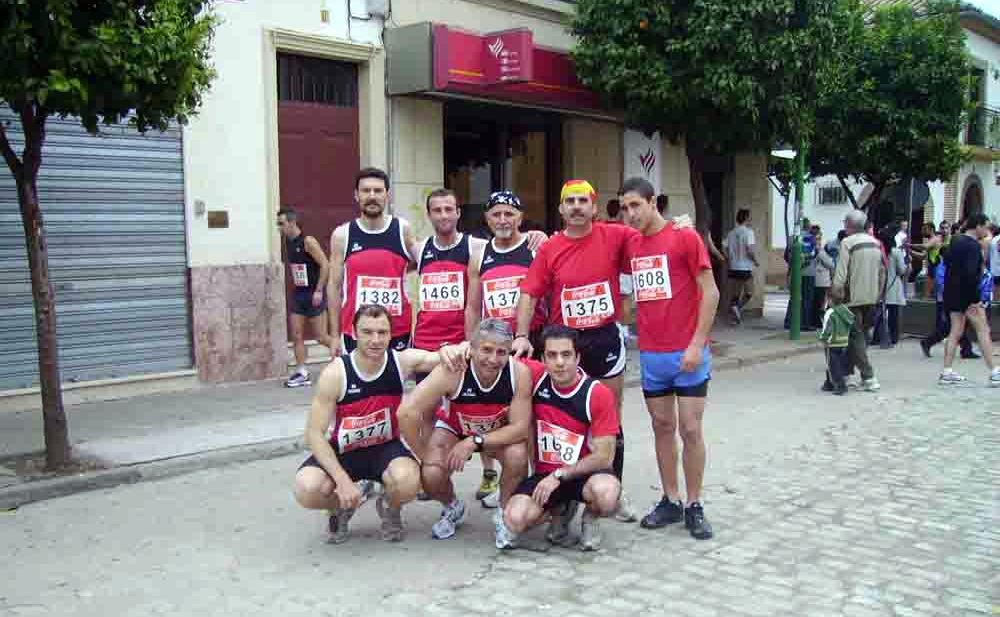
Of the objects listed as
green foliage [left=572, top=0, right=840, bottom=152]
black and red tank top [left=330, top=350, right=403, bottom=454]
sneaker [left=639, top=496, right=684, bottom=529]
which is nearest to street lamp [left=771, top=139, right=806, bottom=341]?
green foliage [left=572, top=0, right=840, bottom=152]

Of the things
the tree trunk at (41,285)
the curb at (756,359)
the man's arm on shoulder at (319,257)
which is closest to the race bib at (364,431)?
the tree trunk at (41,285)

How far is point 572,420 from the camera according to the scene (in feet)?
16.4

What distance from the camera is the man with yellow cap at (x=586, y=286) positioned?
5391 millimetres

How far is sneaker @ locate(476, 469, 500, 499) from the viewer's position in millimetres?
5977

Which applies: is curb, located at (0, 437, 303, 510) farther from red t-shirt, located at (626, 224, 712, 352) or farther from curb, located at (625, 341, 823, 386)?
curb, located at (625, 341, 823, 386)

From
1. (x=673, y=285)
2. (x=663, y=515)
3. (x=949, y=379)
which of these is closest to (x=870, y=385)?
(x=949, y=379)

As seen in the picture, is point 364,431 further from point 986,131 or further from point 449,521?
point 986,131

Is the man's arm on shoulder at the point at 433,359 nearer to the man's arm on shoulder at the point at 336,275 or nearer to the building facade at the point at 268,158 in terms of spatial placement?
the man's arm on shoulder at the point at 336,275

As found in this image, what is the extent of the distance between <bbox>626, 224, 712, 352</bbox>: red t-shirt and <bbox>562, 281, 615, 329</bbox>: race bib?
9.6 inches

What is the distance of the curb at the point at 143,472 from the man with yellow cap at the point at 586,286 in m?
2.92

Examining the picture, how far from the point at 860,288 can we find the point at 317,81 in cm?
666

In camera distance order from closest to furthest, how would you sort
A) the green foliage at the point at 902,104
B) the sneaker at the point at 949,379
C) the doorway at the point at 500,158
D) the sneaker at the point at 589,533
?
the sneaker at the point at 589,533 → the sneaker at the point at 949,379 → the doorway at the point at 500,158 → the green foliage at the point at 902,104

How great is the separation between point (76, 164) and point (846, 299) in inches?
316

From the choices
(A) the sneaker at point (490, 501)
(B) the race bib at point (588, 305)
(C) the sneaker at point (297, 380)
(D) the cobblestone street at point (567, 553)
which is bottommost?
(D) the cobblestone street at point (567, 553)
